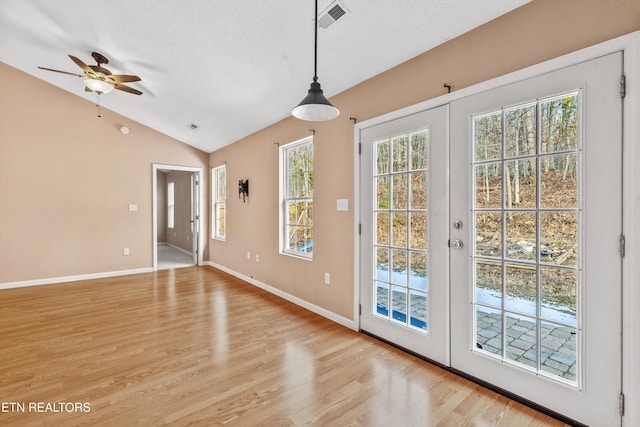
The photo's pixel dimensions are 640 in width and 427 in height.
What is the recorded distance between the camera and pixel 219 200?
249 inches

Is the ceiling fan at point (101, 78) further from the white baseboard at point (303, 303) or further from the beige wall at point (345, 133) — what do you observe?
the white baseboard at point (303, 303)

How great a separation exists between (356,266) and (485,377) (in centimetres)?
139

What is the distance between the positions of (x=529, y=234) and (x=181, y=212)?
333 inches

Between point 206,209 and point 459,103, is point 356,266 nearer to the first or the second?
point 459,103

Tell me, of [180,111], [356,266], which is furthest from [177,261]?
[356,266]

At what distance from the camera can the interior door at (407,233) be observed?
231 centimetres

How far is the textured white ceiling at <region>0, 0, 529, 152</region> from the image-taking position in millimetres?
2188

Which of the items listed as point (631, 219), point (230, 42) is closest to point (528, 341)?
point (631, 219)

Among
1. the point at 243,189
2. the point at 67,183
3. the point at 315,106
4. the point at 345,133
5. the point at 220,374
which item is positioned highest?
the point at 345,133

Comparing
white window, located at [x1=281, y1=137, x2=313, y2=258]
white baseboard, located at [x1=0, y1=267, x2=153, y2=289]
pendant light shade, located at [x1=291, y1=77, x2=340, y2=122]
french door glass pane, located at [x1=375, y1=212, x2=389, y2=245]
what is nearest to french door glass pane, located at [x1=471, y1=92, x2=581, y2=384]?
french door glass pane, located at [x1=375, y1=212, x2=389, y2=245]

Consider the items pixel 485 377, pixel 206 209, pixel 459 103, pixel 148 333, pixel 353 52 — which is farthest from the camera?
pixel 206 209

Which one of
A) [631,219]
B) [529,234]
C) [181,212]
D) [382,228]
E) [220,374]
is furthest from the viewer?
[181,212]

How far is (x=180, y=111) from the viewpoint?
473 cm

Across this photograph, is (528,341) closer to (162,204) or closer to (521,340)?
(521,340)
